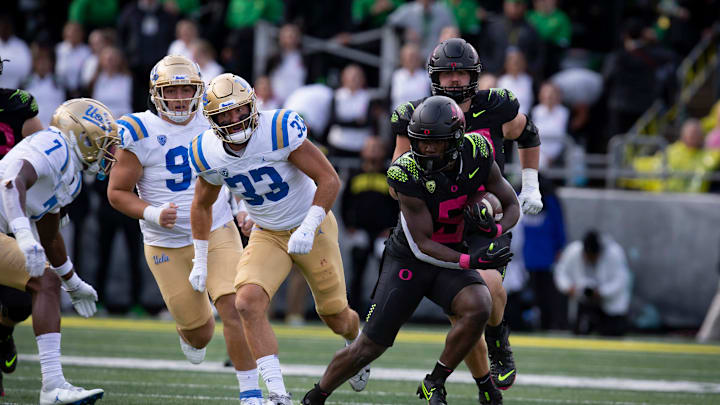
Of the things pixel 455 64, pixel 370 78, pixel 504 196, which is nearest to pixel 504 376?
pixel 504 196

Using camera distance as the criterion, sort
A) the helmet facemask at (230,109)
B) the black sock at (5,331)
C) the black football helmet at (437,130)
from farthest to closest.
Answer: the black sock at (5,331) < the helmet facemask at (230,109) < the black football helmet at (437,130)

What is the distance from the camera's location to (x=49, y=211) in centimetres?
556

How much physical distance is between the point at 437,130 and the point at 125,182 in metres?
1.94

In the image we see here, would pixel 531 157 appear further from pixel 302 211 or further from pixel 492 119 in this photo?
pixel 302 211

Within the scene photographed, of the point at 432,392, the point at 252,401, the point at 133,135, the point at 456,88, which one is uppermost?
the point at 456,88

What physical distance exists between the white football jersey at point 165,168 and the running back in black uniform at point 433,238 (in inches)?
49.4

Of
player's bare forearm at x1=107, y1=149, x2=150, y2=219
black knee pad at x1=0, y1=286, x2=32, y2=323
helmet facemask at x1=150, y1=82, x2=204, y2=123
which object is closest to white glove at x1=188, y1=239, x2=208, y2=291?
player's bare forearm at x1=107, y1=149, x2=150, y2=219

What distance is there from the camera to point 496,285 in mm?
5516

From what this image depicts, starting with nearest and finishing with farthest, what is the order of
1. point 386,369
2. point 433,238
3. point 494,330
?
1. point 433,238
2. point 494,330
3. point 386,369

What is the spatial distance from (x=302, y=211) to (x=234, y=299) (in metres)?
0.59

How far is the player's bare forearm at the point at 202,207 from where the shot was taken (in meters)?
5.50

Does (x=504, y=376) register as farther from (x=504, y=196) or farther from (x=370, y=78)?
(x=370, y=78)

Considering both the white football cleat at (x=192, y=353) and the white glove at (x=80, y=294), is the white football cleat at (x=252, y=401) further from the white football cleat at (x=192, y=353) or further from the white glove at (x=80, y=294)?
the white glove at (x=80, y=294)

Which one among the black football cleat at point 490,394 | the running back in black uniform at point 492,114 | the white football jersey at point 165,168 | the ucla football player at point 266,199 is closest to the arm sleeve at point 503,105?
the running back in black uniform at point 492,114
